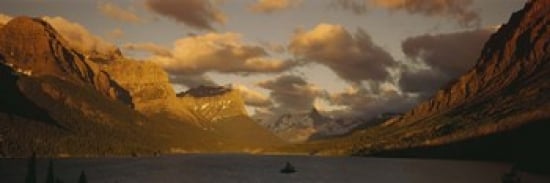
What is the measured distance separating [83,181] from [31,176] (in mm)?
9363

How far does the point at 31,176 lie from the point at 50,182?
5.62 metres

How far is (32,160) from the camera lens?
10400cm

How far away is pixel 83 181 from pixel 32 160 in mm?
10771

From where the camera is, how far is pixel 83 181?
112 metres

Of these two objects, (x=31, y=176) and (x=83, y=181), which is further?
(x=83, y=181)

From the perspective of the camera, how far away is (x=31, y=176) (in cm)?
10531

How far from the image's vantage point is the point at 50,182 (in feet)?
363

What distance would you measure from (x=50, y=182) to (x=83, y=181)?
5107 mm

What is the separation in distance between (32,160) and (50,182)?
7.80 meters

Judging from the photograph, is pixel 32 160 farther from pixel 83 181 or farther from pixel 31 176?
pixel 83 181

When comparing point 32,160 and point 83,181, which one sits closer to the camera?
point 32,160

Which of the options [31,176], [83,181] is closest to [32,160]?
[31,176]
